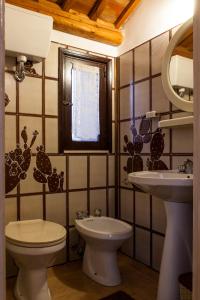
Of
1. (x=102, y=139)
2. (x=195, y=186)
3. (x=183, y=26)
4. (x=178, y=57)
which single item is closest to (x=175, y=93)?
(x=178, y=57)

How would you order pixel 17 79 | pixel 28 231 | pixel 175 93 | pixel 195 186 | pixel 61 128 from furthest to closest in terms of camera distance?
pixel 61 128 < pixel 17 79 < pixel 175 93 < pixel 28 231 < pixel 195 186

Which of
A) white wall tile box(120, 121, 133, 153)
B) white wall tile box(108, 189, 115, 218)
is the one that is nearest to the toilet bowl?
white wall tile box(108, 189, 115, 218)

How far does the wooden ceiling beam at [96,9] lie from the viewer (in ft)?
7.66

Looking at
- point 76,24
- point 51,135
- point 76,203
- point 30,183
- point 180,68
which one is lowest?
point 76,203

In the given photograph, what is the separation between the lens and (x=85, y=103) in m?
2.46

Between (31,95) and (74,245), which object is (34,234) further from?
(31,95)

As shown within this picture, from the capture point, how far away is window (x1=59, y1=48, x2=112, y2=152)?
2336 millimetres

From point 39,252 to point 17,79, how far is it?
1.34 m

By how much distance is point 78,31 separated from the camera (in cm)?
234

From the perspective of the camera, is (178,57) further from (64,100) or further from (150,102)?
(64,100)

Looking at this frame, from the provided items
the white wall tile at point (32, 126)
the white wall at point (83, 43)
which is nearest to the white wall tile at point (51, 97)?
the white wall tile at point (32, 126)

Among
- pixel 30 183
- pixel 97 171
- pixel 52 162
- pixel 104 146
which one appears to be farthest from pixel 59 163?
pixel 104 146

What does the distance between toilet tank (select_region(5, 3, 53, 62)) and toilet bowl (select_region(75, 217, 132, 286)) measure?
4.65 ft

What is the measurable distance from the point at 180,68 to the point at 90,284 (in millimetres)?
1749
